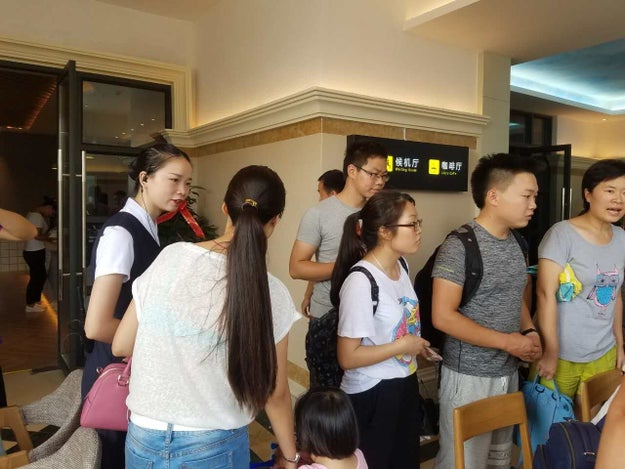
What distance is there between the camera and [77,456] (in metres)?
1.22

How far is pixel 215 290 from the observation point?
107 centimetres

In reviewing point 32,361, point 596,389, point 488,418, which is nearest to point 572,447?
point 488,418

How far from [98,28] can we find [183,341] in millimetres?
4048

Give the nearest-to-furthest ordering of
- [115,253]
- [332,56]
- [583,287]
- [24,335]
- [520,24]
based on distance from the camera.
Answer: [115,253] < [583,287] < [332,56] < [520,24] < [24,335]

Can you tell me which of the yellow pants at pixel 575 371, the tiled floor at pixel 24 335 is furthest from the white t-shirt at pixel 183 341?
the tiled floor at pixel 24 335

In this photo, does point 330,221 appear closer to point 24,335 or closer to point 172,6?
point 172,6

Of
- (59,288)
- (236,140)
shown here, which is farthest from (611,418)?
(59,288)

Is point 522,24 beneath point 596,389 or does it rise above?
above

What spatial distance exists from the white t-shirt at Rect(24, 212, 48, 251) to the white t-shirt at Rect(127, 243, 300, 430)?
636 cm

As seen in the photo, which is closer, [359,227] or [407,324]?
[407,324]

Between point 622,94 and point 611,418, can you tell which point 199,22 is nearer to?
point 611,418

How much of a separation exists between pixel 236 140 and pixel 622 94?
19.9 feet

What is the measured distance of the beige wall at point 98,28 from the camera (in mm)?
3867

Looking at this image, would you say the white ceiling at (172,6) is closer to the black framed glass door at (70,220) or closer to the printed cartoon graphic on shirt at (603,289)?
the black framed glass door at (70,220)
